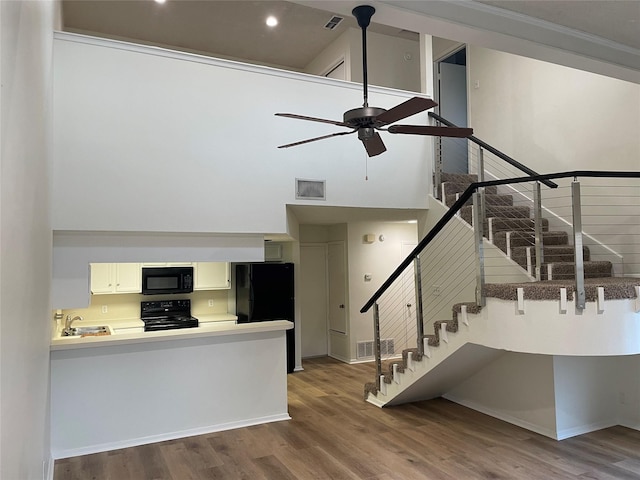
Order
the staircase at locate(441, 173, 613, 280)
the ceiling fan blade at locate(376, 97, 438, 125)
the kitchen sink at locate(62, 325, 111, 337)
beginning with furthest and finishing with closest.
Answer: the kitchen sink at locate(62, 325, 111, 337)
the staircase at locate(441, 173, 613, 280)
the ceiling fan blade at locate(376, 97, 438, 125)

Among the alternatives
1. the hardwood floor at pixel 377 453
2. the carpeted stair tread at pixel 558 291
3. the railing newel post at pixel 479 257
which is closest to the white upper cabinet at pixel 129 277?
the hardwood floor at pixel 377 453

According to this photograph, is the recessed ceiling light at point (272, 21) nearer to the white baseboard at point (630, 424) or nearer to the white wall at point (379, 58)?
the white wall at point (379, 58)

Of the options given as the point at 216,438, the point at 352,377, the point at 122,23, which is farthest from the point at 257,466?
the point at 122,23

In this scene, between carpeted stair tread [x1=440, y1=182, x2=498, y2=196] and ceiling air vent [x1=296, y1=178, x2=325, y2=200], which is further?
carpeted stair tread [x1=440, y1=182, x2=498, y2=196]

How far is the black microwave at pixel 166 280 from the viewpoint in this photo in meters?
6.61

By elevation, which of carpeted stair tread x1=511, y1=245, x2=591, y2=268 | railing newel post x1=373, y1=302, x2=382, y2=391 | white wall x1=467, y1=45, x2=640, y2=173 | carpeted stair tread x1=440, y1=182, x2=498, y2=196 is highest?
white wall x1=467, y1=45, x2=640, y2=173

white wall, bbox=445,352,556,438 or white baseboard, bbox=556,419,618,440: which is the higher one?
white wall, bbox=445,352,556,438

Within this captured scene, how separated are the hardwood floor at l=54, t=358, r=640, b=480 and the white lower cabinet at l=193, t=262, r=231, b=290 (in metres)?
2.68

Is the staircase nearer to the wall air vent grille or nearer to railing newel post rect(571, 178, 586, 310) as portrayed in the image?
railing newel post rect(571, 178, 586, 310)

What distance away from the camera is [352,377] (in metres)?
6.80

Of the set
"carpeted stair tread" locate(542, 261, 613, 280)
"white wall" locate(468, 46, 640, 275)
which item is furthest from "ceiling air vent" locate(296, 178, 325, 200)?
"white wall" locate(468, 46, 640, 275)

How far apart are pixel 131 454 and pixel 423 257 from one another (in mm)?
3880

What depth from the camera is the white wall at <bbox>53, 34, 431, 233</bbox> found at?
4.13m

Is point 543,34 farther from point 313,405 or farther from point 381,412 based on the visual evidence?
point 313,405
